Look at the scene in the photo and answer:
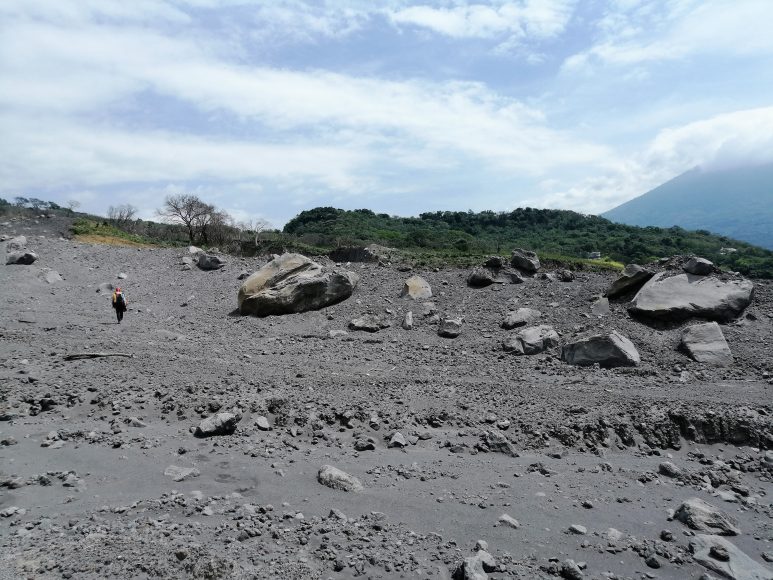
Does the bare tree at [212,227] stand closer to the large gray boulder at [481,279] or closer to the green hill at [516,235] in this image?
the green hill at [516,235]

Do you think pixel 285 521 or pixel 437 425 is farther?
pixel 437 425

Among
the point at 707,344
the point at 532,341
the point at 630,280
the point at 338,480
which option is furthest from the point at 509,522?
the point at 630,280

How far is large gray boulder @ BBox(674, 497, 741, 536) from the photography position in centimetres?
470

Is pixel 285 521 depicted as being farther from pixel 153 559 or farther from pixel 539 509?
pixel 539 509

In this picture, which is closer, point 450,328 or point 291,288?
point 450,328

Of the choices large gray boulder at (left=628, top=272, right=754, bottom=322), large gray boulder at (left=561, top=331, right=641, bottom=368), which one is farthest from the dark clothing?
large gray boulder at (left=628, top=272, right=754, bottom=322)

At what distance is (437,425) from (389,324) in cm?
560

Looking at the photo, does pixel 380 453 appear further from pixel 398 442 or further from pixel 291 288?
pixel 291 288

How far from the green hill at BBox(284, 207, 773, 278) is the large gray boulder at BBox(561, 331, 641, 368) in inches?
1148

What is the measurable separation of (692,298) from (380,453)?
28.4 feet

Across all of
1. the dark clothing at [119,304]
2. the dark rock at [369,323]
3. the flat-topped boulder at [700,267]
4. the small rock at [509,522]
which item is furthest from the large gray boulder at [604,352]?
the dark clothing at [119,304]

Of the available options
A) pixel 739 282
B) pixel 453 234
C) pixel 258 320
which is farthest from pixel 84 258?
pixel 453 234

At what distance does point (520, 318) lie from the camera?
11.6 meters

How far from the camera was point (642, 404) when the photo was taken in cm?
728
